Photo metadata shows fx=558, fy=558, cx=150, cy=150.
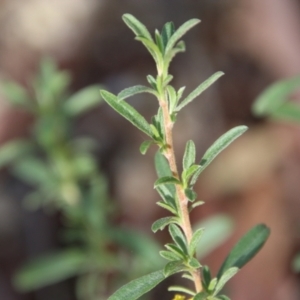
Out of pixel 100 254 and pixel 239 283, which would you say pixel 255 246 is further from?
pixel 239 283

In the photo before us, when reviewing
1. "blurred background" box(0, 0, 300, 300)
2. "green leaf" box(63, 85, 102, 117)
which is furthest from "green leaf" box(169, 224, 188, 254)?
"blurred background" box(0, 0, 300, 300)

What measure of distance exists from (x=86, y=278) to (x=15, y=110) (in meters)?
0.99

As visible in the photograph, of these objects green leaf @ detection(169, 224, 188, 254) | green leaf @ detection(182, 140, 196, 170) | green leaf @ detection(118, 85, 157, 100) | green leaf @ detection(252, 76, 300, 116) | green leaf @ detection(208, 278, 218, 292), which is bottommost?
green leaf @ detection(208, 278, 218, 292)

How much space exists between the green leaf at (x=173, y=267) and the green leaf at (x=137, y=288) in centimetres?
2

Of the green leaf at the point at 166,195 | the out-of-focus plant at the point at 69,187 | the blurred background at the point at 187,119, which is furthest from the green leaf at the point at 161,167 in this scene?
the blurred background at the point at 187,119

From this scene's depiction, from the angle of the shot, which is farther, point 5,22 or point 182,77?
point 5,22

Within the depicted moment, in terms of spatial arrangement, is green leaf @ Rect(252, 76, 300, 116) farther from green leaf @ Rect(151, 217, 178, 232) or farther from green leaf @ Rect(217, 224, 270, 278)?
green leaf @ Rect(151, 217, 178, 232)

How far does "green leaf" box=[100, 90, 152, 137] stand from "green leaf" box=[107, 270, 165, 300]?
21 cm

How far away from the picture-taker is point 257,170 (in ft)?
8.32

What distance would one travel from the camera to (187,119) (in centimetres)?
268

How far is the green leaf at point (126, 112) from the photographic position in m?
0.76

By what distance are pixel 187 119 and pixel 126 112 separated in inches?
75.7

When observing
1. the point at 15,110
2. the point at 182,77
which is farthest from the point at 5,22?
the point at 182,77

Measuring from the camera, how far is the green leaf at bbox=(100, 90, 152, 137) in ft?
2.51
